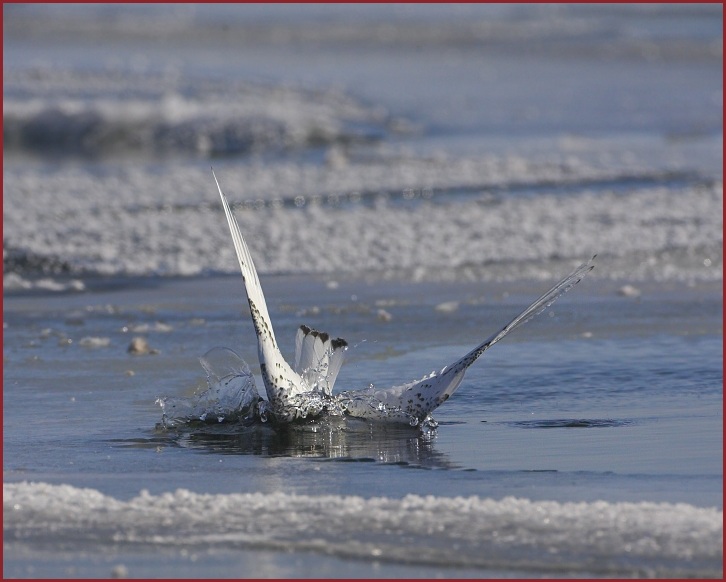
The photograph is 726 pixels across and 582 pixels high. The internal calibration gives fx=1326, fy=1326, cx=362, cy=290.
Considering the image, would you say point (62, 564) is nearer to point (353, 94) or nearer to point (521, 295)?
point (521, 295)

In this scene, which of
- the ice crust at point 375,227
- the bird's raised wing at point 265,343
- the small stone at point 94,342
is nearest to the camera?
the bird's raised wing at point 265,343

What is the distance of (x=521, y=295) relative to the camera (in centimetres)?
825

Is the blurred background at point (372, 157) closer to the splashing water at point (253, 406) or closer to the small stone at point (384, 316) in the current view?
the small stone at point (384, 316)

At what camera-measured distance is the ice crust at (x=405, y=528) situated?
3.84m

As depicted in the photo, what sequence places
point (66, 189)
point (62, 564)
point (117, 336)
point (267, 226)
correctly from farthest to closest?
point (66, 189), point (267, 226), point (117, 336), point (62, 564)

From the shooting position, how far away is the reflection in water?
5.11 metres

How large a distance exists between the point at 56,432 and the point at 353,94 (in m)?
17.0

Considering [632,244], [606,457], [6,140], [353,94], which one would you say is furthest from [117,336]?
[353,94]

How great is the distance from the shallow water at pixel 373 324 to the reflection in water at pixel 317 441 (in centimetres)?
2

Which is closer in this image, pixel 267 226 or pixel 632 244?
pixel 632 244

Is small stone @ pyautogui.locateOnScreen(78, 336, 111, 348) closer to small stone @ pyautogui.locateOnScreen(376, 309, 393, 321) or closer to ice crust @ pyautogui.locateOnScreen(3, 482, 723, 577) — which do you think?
small stone @ pyautogui.locateOnScreen(376, 309, 393, 321)

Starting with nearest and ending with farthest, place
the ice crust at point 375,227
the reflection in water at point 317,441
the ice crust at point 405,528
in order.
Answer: the ice crust at point 405,528, the reflection in water at point 317,441, the ice crust at point 375,227

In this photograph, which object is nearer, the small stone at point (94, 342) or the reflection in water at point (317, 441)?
the reflection in water at point (317, 441)

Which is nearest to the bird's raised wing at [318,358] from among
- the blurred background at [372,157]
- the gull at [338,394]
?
the gull at [338,394]
